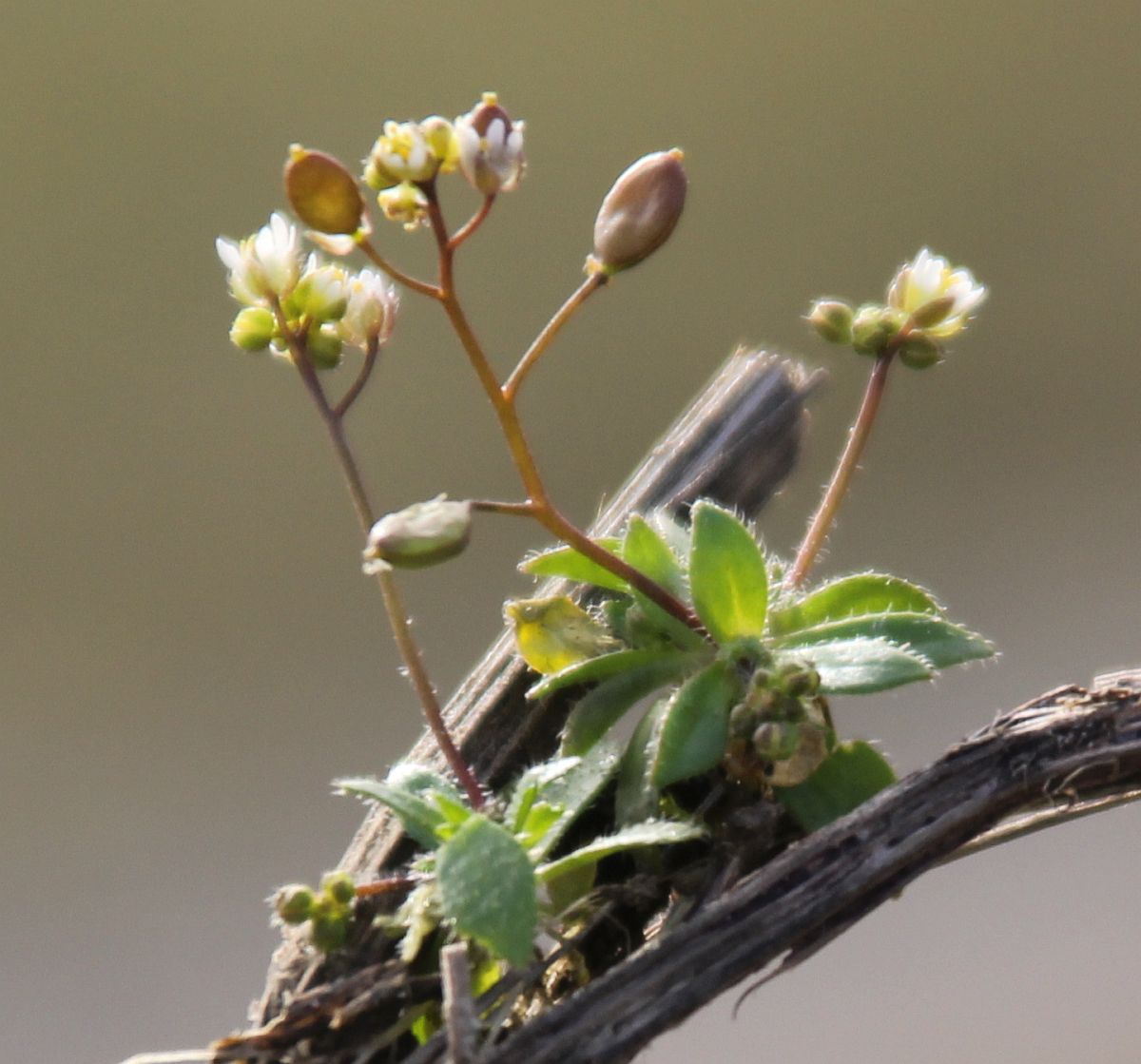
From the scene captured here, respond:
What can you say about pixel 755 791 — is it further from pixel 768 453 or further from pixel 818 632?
pixel 768 453

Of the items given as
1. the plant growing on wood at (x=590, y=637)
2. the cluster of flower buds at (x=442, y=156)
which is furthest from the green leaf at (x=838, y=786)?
the cluster of flower buds at (x=442, y=156)

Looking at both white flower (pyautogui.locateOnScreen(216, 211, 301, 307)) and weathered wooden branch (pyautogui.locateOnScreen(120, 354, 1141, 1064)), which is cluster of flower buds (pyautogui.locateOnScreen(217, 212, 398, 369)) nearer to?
white flower (pyautogui.locateOnScreen(216, 211, 301, 307))

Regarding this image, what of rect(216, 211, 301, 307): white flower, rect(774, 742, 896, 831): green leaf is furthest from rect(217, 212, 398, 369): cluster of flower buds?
rect(774, 742, 896, 831): green leaf

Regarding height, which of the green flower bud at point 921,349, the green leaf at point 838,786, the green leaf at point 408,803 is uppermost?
the green flower bud at point 921,349

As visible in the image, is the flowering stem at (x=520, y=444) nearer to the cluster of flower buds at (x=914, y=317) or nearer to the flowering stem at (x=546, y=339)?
the flowering stem at (x=546, y=339)

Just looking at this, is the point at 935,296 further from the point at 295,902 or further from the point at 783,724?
the point at 295,902

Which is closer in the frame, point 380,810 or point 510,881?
point 510,881

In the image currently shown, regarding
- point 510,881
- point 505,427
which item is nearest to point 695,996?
point 510,881
